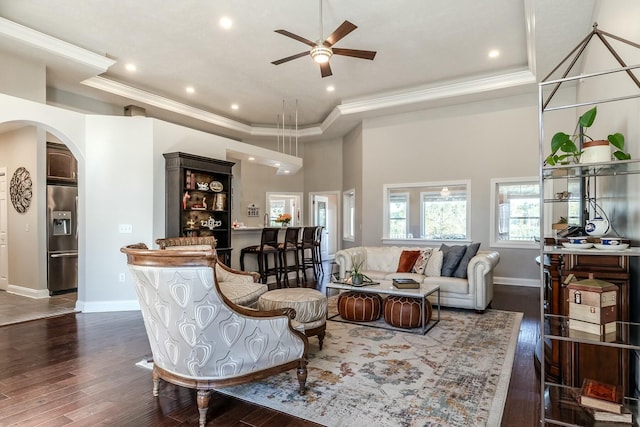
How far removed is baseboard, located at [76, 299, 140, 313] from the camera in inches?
193

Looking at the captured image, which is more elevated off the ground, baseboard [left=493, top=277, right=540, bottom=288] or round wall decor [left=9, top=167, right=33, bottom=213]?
round wall decor [left=9, top=167, right=33, bottom=213]

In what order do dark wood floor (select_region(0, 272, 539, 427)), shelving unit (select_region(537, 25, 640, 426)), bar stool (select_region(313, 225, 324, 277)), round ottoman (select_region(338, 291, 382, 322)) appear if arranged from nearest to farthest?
shelving unit (select_region(537, 25, 640, 426)) → dark wood floor (select_region(0, 272, 539, 427)) → round ottoman (select_region(338, 291, 382, 322)) → bar stool (select_region(313, 225, 324, 277))

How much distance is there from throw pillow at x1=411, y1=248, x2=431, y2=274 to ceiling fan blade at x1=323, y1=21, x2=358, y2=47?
3.23 meters

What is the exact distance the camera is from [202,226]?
5.95 meters

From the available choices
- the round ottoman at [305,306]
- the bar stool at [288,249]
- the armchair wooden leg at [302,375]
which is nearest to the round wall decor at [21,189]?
the bar stool at [288,249]

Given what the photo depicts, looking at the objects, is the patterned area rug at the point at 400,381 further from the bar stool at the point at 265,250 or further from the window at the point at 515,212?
the window at the point at 515,212

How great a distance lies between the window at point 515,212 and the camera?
6.65 meters

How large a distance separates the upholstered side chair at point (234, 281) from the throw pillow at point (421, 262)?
2444 mm

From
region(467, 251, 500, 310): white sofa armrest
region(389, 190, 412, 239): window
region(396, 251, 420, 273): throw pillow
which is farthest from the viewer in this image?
region(389, 190, 412, 239): window

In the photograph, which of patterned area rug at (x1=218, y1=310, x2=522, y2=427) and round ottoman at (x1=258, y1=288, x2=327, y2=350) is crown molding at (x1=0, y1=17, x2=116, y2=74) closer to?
round ottoman at (x1=258, y1=288, x2=327, y2=350)

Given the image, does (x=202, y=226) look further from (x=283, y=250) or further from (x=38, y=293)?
(x=38, y=293)

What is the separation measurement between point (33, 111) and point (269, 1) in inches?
130

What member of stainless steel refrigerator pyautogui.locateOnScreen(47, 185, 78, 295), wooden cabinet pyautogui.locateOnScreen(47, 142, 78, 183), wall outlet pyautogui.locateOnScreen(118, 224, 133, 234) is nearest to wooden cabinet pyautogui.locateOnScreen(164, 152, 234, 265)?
wall outlet pyautogui.locateOnScreen(118, 224, 133, 234)

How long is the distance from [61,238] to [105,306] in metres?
2.13
